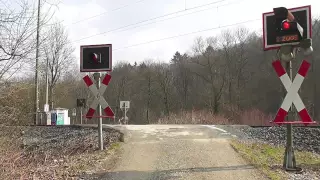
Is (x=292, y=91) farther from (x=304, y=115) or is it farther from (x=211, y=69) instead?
(x=211, y=69)

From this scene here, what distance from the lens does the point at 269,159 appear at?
25.4ft

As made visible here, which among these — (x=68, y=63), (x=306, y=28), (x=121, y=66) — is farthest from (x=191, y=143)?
(x=121, y=66)

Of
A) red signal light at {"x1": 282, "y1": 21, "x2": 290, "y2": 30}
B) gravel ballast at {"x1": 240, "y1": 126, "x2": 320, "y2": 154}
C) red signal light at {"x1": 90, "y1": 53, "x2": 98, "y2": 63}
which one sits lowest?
gravel ballast at {"x1": 240, "y1": 126, "x2": 320, "y2": 154}

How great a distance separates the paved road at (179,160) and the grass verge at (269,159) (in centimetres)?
20

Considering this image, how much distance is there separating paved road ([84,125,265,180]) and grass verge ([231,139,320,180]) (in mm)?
199

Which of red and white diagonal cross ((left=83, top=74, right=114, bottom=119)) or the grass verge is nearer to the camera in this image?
the grass verge

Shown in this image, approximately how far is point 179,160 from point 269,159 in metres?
2.07

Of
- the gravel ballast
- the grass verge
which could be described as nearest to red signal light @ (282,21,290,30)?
the grass verge

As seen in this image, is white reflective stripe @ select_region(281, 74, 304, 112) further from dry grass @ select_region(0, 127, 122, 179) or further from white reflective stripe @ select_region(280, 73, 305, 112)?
dry grass @ select_region(0, 127, 122, 179)

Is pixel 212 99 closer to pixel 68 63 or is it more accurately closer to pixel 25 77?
pixel 68 63

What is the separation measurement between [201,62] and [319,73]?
826 inches

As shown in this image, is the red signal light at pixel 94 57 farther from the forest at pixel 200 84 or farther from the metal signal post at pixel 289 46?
the forest at pixel 200 84

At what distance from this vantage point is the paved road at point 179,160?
6.22m

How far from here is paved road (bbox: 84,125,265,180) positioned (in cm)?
622
